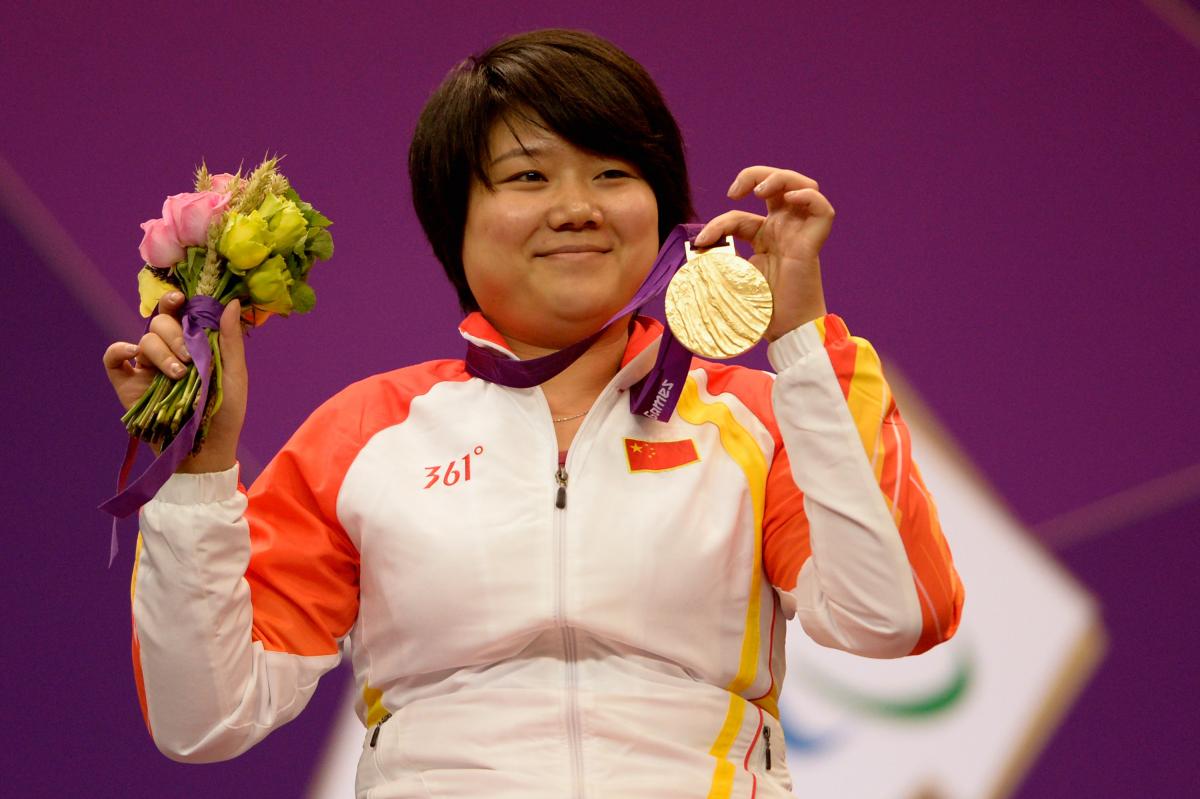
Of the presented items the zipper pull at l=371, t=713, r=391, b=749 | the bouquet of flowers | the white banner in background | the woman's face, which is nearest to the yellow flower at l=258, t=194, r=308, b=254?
the bouquet of flowers

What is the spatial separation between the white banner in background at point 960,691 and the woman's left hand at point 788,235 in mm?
977

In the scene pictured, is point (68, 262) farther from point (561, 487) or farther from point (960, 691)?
point (960, 691)

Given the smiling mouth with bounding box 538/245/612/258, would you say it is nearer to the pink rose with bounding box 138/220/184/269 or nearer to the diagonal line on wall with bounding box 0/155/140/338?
the pink rose with bounding box 138/220/184/269

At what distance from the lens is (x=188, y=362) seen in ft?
4.83

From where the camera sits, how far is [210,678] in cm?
150

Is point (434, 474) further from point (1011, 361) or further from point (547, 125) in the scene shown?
point (1011, 361)

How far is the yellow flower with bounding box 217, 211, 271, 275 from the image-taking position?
1.50 meters

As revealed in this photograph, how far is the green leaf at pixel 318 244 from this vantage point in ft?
5.25

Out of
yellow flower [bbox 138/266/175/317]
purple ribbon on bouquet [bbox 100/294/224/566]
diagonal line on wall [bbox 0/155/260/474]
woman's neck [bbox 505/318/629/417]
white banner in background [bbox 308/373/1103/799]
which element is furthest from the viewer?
diagonal line on wall [bbox 0/155/260/474]

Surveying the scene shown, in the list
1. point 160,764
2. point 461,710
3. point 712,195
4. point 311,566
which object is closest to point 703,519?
point 461,710

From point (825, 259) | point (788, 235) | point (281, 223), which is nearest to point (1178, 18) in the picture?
point (825, 259)

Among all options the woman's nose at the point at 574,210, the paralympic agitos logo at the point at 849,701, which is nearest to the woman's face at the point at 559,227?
the woman's nose at the point at 574,210

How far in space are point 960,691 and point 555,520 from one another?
1.02m

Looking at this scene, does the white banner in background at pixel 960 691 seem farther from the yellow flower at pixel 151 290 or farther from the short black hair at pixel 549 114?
the yellow flower at pixel 151 290
